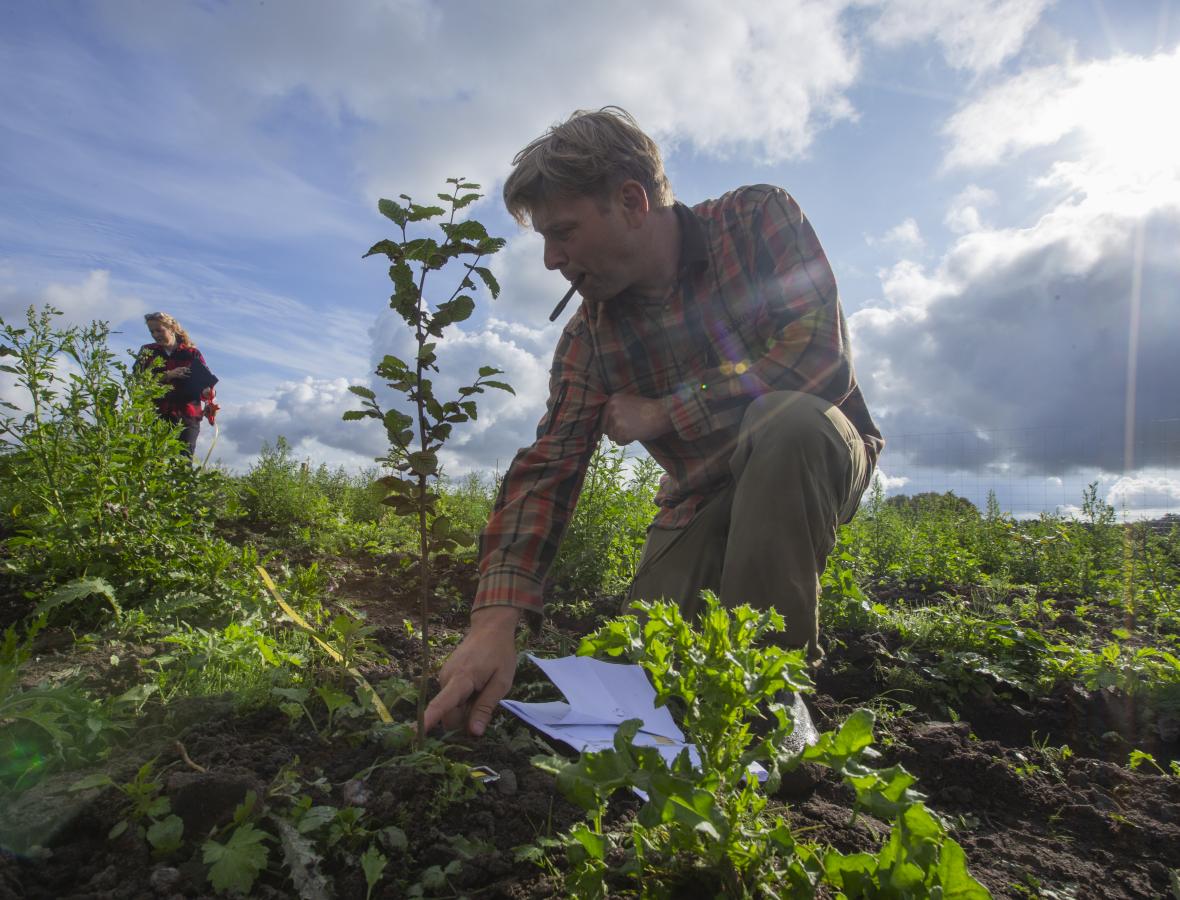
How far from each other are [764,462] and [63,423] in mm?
2679

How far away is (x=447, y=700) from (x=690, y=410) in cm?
126

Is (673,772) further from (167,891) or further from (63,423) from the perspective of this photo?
(63,423)

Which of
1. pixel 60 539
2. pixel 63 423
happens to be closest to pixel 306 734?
pixel 60 539

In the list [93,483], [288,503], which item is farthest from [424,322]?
[288,503]

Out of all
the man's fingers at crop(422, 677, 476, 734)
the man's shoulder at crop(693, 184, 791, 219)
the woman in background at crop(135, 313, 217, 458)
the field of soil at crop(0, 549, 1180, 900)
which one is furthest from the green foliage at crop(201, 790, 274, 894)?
the woman in background at crop(135, 313, 217, 458)

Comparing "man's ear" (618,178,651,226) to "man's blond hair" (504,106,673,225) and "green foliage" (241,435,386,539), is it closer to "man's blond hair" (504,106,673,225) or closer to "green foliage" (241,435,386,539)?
"man's blond hair" (504,106,673,225)

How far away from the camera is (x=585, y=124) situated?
2750mm

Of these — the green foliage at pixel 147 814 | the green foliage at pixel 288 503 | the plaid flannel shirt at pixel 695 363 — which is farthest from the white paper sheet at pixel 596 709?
the green foliage at pixel 288 503

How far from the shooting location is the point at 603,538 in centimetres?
406

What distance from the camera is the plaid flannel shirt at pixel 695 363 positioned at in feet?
7.83

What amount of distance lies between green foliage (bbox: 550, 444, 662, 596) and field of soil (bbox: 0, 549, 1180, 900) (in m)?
1.28

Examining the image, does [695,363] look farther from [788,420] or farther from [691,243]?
[788,420]

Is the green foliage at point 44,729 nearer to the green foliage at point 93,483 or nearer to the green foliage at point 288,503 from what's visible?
the green foliage at point 93,483

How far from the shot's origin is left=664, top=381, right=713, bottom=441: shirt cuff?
2.52 metres
